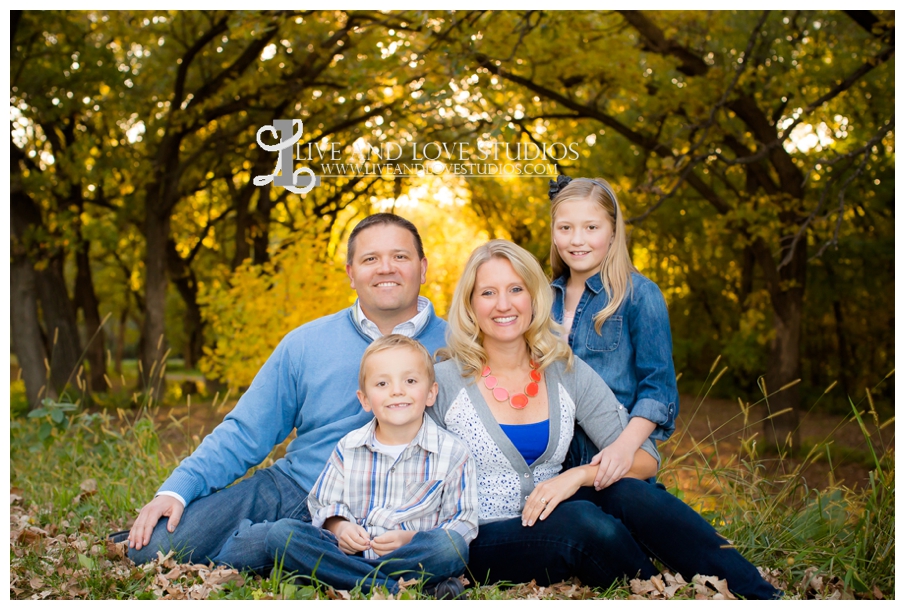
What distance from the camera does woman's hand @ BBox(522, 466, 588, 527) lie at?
2.51m

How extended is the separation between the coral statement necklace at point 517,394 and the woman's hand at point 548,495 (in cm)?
27

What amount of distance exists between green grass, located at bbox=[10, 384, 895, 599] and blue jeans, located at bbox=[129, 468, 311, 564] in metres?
0.07

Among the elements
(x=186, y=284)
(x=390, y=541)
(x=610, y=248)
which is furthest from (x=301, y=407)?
(x=186, y=284)

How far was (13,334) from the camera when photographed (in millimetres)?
8445

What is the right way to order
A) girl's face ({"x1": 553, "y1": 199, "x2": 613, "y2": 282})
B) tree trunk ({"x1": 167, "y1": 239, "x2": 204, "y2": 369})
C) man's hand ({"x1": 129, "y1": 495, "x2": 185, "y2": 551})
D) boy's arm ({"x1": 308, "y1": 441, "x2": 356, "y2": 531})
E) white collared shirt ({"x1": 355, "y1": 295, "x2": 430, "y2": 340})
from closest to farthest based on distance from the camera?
boy's arm ({"x1": 308, "y1": 441, "x2": 356, "y2": 531}) → man's hand ({"x1": 129, "y1": 495, "x2": 185, "y2": 551}) → girl's face ({"x1": 553, "y1": 199, "x2": 613, "y2": 282}) → white collared shirt ({"x1": 355, "y1": 295, "x2": 430, "y2": 340}) → tree trunk ({"x1": 167, "y1": 239, "x2": 204, "y2": 369})

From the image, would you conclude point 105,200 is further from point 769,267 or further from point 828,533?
point 828,533

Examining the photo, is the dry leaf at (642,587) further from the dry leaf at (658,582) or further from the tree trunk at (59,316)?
the tree trunk at (59,316)

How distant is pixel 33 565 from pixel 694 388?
1054cm

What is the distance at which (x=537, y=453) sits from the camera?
2.62 metres

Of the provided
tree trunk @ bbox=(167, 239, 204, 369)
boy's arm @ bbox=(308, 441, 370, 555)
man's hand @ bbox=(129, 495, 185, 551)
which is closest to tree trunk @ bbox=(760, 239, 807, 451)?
boy's arm @ bbox=(308, 441, 370, 555)

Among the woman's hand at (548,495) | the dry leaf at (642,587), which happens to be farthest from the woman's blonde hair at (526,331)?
the dry leaf at (642,587)

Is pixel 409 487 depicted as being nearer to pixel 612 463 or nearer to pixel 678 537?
pixel 612 463

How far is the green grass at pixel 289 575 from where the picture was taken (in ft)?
8.45

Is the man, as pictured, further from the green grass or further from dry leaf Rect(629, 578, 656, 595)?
dry leaf Rect(629, 578, 656, 595)
